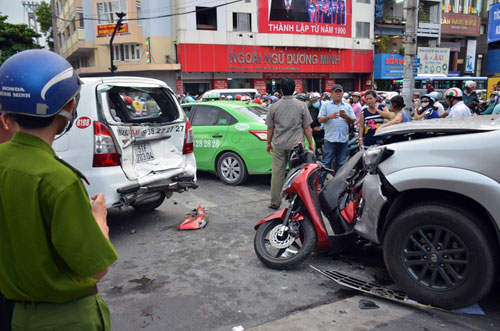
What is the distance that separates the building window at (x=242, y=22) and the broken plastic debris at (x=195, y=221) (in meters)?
29.6

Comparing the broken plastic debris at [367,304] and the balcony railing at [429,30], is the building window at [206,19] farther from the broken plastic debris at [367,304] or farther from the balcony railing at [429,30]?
the broken plastic debris at [367,304]

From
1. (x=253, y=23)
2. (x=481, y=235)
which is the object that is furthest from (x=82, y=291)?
(x=253, y=23)

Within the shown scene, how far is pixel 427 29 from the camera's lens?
3962 cm

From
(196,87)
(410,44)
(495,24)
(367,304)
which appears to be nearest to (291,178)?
(367,304)

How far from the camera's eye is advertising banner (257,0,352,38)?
33812mm

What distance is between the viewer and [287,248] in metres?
4.32

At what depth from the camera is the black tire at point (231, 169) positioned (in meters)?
8.01

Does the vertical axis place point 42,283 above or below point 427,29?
below

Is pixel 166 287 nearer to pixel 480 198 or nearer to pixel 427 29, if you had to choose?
pixel 480 198

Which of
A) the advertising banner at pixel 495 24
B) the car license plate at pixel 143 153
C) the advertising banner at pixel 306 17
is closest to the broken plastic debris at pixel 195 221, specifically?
the car license plate at pixel 143 153

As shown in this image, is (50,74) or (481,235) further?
(481,235)

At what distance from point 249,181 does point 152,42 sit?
1029 inches

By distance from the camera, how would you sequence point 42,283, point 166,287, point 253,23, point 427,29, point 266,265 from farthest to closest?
point 427,29
point 253,23
point 266,265
point 166,287
point 42,283

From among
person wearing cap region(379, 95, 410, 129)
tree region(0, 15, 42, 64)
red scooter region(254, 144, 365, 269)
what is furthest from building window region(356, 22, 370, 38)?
red scooter region(254, 144, 365, 269)
